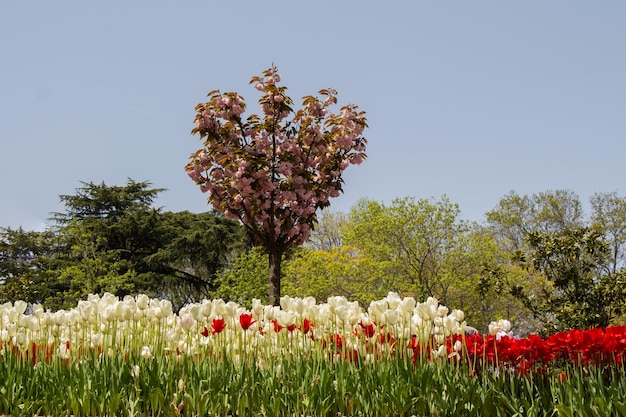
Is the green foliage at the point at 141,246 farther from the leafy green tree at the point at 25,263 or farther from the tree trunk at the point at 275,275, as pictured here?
the tree trunk at the point at 275,275

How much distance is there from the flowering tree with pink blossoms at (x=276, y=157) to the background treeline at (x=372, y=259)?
440cm

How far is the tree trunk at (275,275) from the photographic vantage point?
34.7 ft

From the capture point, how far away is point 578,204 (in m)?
28.8

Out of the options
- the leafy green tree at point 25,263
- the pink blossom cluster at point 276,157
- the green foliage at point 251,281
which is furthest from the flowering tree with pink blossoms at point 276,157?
the leafy green tree at point 25,263

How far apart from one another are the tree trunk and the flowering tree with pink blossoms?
0.02 metres

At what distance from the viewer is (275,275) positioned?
35.8 feet

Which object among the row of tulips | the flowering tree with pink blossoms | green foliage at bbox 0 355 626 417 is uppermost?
the flowering tree with pink blossoms

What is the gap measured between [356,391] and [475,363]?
1317 mm

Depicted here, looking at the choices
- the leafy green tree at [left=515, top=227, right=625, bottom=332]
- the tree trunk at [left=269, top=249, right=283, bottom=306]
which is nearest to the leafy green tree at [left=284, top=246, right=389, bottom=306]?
the leafy green tree at [left=515, top=227, right=625, bottom=332]

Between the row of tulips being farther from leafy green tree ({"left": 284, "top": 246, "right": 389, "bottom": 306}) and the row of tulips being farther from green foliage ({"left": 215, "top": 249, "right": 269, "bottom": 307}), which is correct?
green foliage ({"left": 215, "top": 249, "right": 269, "bottom": 307})

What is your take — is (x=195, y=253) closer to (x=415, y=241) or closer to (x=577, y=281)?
(x=415, y=241)

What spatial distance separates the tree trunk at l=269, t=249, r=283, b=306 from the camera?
416 inches

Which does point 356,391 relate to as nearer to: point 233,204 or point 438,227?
point 233,204

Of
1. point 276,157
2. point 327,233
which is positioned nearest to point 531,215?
point 327,233
